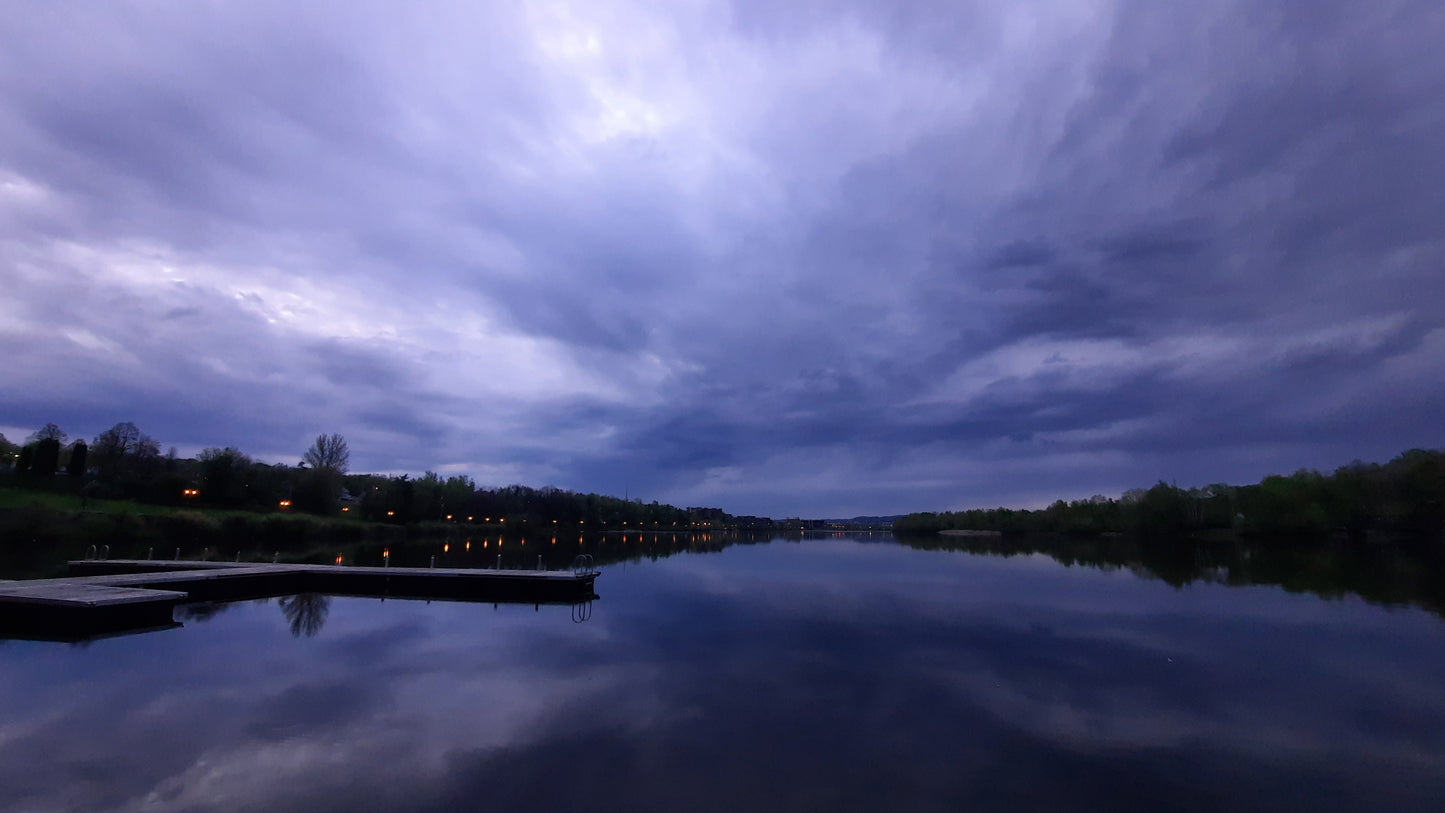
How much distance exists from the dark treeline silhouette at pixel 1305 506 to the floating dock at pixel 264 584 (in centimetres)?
9938

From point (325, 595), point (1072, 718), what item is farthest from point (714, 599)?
point (1072, 718)

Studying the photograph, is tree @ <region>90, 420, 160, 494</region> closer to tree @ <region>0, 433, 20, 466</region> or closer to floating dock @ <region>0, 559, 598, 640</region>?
tree @ <region>0, 433, 20, 466</region>

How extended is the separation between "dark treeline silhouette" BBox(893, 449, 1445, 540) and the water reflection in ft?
352

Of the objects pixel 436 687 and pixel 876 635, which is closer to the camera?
pixel 436 687

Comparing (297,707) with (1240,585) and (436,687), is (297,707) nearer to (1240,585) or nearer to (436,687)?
(436,687)

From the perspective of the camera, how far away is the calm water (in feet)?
28.8

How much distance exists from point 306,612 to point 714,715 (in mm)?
17882

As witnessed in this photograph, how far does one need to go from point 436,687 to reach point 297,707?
8.21 feet

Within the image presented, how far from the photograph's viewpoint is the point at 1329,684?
1550cm

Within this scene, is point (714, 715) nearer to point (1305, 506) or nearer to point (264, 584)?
point (264, 584)

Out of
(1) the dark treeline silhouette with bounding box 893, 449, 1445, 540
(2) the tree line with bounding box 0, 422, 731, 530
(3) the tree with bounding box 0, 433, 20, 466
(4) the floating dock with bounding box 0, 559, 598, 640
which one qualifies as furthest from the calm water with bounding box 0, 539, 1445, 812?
(3) the tree with bounding box 0, 433, 20, 466

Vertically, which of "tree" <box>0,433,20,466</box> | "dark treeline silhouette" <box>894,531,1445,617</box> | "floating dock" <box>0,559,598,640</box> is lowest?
"dark treeline silhouette" <box>894,531,1445,617</box>

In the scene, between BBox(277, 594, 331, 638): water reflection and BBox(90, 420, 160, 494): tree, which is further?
BBox(90, 420, 160, 494): tree

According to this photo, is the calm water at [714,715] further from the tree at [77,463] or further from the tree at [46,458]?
the tree at [77,463]
